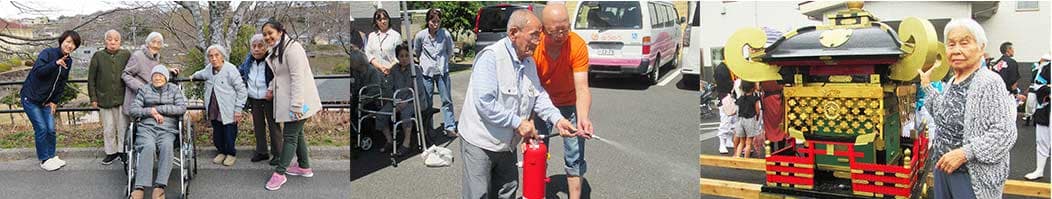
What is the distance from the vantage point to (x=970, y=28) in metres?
2.71

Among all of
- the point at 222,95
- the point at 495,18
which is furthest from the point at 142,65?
the point at 495,18

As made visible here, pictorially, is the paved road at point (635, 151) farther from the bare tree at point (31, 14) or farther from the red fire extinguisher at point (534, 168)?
the bare tree at point (31, 14)

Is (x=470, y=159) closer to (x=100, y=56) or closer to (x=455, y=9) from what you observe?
(x=455, y=9)

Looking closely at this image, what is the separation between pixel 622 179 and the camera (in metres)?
3.25

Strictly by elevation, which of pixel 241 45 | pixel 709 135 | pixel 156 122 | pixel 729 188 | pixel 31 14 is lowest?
pixel 729 188

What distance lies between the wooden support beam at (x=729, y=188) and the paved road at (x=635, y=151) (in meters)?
0.06

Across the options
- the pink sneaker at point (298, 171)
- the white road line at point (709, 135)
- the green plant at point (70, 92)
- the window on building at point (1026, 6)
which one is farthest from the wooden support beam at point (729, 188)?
the green plant at point (70, 92)

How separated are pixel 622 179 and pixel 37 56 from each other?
2661 mm

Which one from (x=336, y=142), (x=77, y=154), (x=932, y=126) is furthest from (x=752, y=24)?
(x=77, y=154)

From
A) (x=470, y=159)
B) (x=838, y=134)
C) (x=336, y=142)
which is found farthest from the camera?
(x=336, y=142)

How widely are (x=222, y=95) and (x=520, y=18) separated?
1.51 meters

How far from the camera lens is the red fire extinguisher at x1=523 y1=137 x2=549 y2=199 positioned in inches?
114

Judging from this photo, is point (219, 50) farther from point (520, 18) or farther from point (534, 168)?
point (534, 168)

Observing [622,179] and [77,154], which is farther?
[77,154]
